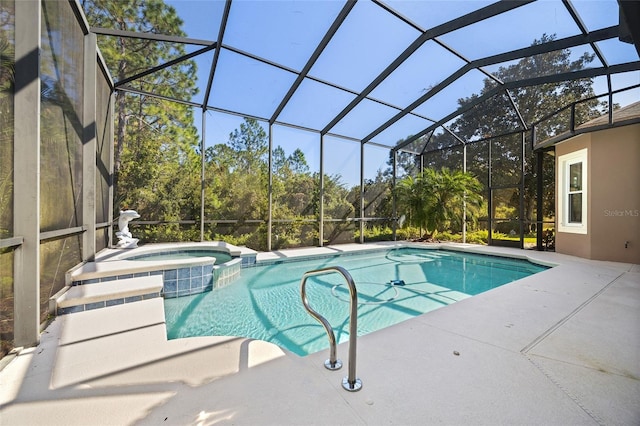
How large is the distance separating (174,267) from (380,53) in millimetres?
6128

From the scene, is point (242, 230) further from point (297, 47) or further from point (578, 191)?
point (578, 191)

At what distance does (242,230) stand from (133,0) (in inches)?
220

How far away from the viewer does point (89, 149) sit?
410cm

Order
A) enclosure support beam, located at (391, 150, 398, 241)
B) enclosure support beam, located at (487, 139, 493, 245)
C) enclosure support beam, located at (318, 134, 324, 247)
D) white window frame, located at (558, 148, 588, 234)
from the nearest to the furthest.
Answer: white window frame, located at (558, 148, 588, 234)
enclosure support beam, located at (318, 134, 324, 247)
enclosure support beam, located at (487, 139, 493, 245)
enclosure support beam, located at (391, 150, 398, 241)

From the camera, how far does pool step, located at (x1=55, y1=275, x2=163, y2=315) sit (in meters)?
2.86

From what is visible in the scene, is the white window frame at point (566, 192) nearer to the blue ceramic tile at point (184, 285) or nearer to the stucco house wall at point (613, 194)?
the stucco house wall at point (613, 194)

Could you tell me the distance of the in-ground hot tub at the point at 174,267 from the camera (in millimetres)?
3596

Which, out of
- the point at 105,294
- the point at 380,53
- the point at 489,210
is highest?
the point at 380,53

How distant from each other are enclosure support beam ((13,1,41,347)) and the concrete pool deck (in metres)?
0.31

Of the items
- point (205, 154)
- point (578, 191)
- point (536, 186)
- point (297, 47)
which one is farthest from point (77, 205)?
point (536, 186)

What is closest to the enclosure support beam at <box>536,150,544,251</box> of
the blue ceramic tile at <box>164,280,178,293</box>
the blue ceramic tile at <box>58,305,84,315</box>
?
the blue ceramic tile at <box>164,280,178,293</box>

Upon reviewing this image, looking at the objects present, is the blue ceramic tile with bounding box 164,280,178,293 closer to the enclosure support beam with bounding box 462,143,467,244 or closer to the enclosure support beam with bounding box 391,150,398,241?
the enclosure support beam with bounding box 391,150,398,241

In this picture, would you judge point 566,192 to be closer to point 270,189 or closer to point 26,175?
point 270,189

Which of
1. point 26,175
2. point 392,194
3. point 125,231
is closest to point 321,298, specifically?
point 26,175
